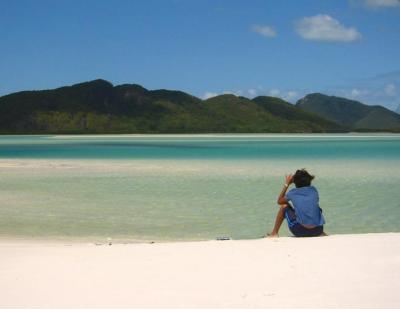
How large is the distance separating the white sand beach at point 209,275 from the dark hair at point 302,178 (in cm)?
112

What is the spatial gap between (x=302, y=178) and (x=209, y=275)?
3.08 m

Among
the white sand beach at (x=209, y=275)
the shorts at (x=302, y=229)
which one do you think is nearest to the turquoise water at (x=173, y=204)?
the shorts at (x=302, y=229)

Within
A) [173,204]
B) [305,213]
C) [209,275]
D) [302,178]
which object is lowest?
[173,204]

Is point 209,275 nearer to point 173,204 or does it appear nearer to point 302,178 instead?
point 302,178

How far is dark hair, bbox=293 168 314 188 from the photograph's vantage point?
8172 mm

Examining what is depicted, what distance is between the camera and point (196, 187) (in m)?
18.5

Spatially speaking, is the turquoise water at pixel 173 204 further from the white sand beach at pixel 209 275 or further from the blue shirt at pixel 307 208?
the white sand beach at pixel 209 275

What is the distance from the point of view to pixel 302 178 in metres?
8.16

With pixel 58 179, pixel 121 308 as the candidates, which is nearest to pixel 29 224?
pixel 121 308

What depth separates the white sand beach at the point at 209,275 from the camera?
15.5ft

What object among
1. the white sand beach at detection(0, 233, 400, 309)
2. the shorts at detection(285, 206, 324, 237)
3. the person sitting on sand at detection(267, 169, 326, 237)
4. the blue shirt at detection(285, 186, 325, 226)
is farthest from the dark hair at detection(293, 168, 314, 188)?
the white sand beach at detection(0, 233, 400, 309)

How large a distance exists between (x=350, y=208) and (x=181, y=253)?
7.92 m

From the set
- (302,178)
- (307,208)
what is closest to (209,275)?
(307,208)

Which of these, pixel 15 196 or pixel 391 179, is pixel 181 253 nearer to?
pixel 15 196
